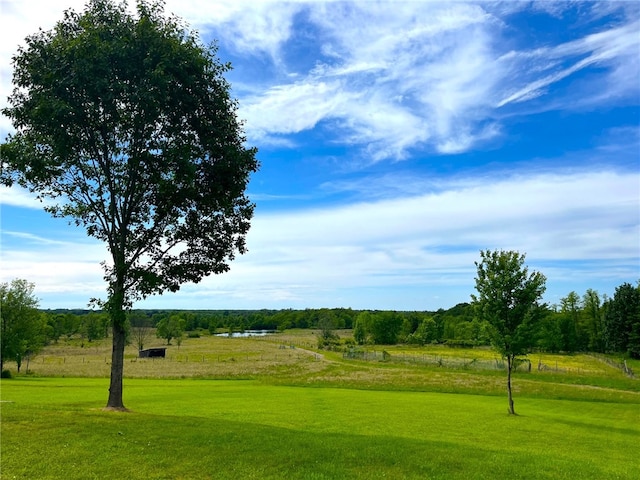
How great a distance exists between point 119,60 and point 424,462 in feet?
60.7

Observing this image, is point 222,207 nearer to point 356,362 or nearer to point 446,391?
point 446,391

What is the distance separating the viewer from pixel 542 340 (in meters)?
114

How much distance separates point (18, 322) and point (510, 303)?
232 feet

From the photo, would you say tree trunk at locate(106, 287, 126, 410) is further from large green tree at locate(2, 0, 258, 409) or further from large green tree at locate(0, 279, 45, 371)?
large green tree at locate(0, 279, 45, 371)

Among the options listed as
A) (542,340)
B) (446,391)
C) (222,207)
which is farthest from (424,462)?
(542,340)

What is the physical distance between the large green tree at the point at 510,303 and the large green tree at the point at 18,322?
64.8 metres

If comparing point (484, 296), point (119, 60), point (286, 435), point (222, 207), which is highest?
point (119, 60)

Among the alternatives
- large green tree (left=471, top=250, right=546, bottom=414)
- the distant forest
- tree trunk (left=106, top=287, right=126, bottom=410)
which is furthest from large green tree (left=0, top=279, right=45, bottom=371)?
large green tree (left=471, top=250, right=546, bottom=414)

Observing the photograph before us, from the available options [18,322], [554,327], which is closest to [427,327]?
[554,327]

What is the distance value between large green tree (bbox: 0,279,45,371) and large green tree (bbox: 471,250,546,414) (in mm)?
Result: 64818

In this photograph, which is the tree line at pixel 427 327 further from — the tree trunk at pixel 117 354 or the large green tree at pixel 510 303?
the tree trunk at pixel 117 354

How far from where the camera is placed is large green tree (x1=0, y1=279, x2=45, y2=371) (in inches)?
2478

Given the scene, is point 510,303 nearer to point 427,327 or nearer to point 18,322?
point 18,322

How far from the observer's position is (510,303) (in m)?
31.2
